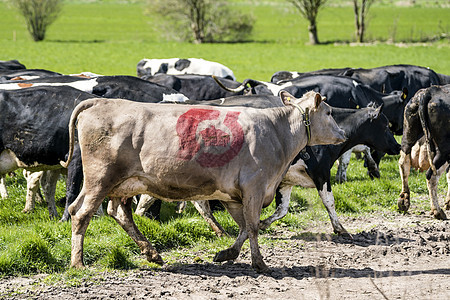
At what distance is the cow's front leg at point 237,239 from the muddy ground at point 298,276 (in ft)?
0.36

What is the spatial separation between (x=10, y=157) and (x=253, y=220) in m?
3.70

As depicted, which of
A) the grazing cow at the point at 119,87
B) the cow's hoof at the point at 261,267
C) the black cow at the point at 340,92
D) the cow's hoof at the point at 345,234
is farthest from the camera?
the black cow at the point at 340,92

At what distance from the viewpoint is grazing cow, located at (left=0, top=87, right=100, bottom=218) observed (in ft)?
27.9

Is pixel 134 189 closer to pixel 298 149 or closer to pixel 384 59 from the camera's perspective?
pixel 298 149

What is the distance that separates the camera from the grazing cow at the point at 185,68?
798 inches

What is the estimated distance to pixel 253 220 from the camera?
22.3 feet

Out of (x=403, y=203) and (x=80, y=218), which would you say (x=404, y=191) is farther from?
(x=80, y=218)

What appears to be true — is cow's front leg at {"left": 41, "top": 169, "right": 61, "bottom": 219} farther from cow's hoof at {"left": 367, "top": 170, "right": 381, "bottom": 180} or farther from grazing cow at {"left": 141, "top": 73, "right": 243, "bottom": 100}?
grazing cow at {"left": 141, "top": 73, "right": 243, "bottom": 100}

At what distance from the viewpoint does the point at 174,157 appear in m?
6.59

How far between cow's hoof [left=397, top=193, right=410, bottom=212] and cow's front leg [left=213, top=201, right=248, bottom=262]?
3.65 metres

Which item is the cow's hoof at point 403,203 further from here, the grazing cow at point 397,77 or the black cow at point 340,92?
the grazing cow at point 397,77

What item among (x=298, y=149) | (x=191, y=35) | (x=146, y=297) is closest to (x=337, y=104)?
(x=298, y=149)

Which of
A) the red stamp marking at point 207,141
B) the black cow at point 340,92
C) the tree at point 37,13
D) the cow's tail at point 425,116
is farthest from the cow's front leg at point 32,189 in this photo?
the tree at point 37,13

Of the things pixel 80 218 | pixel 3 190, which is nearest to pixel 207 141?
pixel 80 218
